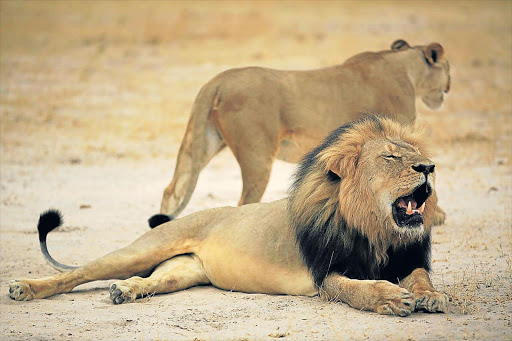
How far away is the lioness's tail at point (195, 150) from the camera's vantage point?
5980mm

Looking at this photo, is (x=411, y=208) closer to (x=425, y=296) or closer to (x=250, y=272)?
(x=425, y=296)

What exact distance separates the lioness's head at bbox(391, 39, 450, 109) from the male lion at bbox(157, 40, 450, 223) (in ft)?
1.06

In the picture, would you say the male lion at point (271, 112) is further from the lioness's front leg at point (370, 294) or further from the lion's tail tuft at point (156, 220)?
the lioness's front leg at point (370, 294)

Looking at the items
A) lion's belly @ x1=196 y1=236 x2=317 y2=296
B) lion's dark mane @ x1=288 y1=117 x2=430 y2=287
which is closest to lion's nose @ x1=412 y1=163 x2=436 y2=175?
lion's dark mane @ x1=288 y1=117 x2=430 y2=287

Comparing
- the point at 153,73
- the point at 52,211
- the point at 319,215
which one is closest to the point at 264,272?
the point at 319,215

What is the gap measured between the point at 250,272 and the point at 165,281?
49 cm

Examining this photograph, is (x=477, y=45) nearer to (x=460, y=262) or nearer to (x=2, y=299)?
(x=460, y=262)

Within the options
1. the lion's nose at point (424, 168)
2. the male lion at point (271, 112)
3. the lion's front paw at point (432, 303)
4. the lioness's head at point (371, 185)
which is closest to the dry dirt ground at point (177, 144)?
the lion's front paw at point (432, 303)

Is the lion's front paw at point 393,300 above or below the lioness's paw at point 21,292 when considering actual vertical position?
above

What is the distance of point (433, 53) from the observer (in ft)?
23.4

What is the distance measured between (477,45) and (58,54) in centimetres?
953

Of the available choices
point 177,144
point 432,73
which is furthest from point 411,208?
point 177,144

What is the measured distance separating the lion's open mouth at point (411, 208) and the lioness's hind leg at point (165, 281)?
1265 millimetres

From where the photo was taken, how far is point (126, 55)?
54.2 ft
